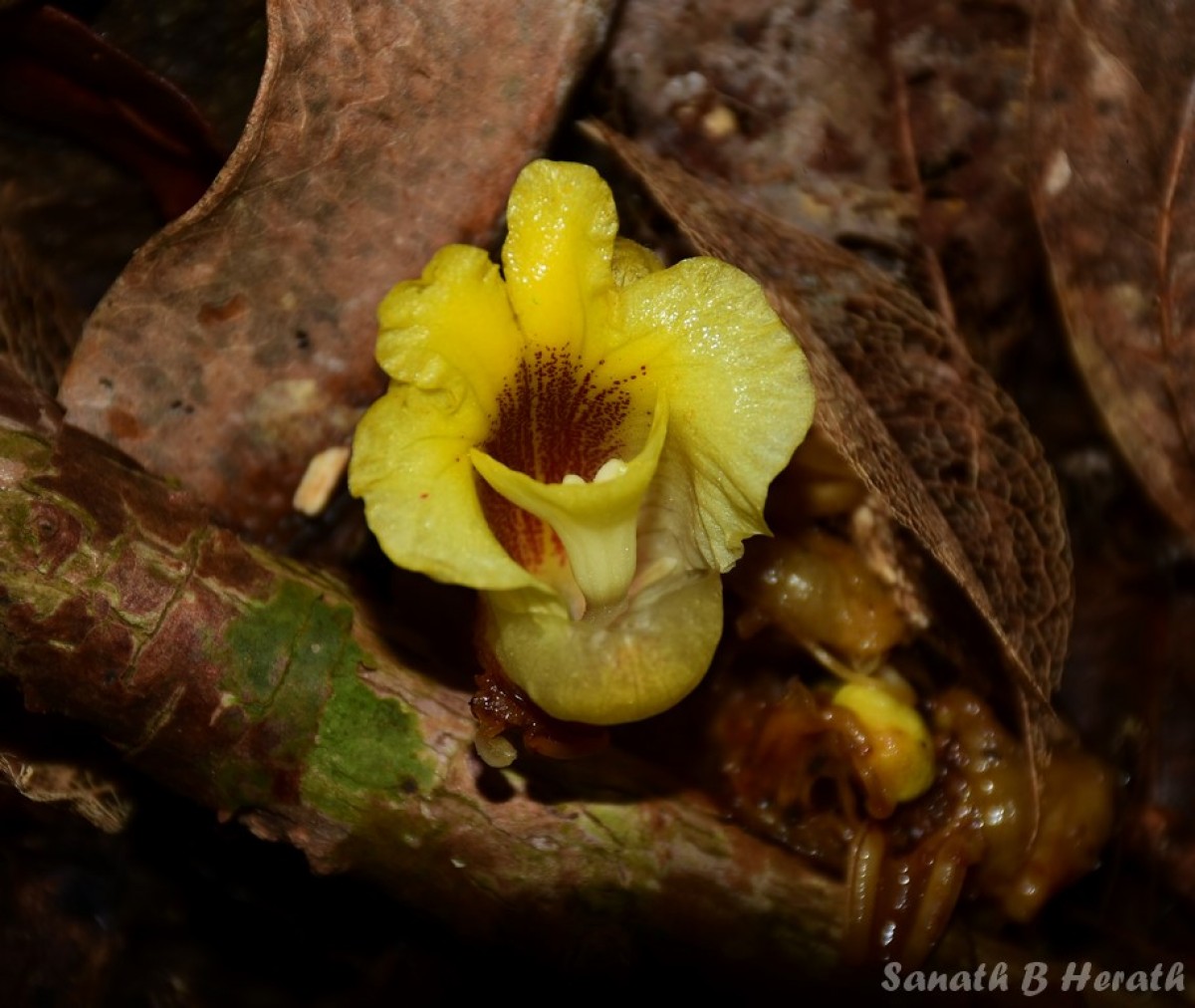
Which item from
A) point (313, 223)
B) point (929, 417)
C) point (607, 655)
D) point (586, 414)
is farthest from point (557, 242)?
point (929, 417)

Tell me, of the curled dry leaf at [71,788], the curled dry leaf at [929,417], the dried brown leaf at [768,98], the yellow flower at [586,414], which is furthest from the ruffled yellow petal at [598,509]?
the curled dry leaf at [71,788]

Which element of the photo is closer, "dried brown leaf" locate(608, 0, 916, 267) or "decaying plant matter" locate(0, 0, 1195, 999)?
"decaying plant matter" locate(0, 0, 1195, 999)

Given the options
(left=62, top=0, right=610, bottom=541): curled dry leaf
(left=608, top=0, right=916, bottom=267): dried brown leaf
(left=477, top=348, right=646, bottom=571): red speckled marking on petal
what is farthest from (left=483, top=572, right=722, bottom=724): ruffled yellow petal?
(left=608, top=0, right=916, bottom=267): dried brown leaf

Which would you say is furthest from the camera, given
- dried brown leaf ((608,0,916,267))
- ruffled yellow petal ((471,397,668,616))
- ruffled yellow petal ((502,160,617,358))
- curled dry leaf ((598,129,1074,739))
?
dried brown leaf ((608,0,916,267))

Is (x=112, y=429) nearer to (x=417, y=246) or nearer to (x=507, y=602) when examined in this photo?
(x=417, y=246)

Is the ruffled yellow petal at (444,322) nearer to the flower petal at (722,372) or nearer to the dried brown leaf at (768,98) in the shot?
the flower petal at (722,372)

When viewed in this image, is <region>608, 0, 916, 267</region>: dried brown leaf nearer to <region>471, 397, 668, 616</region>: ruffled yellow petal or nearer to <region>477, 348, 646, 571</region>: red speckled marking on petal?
<region>477, 348, 646, 571</region>: red speckled marking on petal

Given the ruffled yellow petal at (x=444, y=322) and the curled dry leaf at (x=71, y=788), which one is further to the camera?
the curled dry leaf at (x=71, y=788)

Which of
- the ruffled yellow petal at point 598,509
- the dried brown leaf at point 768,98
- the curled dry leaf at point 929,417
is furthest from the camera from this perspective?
the dried brown leaf at point 768,98
